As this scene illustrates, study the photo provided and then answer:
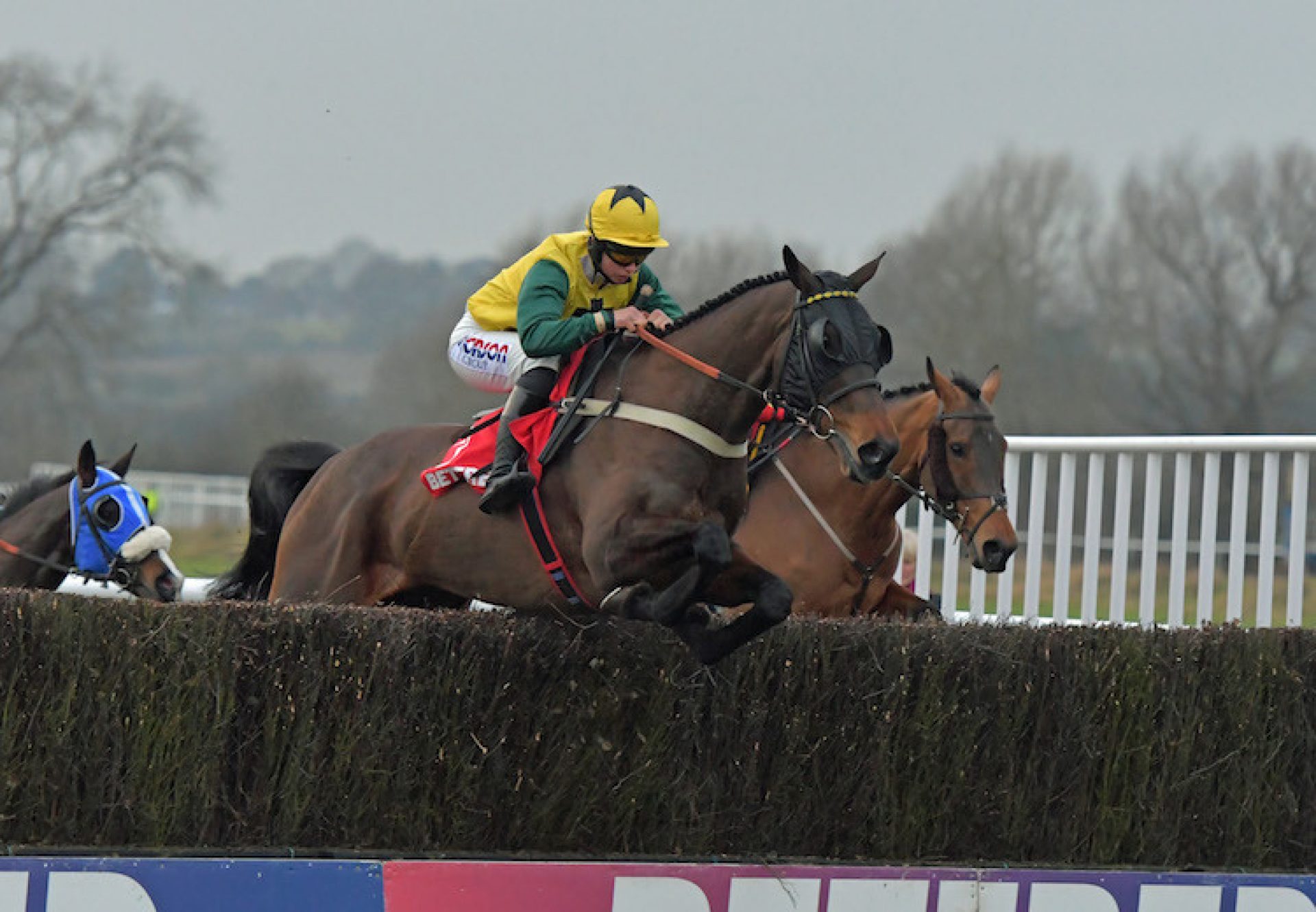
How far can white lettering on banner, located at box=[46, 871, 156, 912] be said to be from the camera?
4.03 m

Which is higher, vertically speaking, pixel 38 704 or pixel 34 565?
pixel 34 565

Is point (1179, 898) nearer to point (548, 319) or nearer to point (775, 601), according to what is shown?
point (775, 601)

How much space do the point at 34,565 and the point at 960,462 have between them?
3814mm

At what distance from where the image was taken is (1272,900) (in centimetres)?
466

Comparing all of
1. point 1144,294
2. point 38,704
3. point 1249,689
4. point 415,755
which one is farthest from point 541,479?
point 1144,294

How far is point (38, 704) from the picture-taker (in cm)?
420

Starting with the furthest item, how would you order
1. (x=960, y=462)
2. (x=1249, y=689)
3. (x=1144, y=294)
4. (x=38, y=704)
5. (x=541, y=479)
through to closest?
(x=1144, y=294), (x=960, y=462), (x=541, y=479), (x=1249, y=689), (x=38, y=704)

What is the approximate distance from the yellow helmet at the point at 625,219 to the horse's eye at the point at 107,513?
11.2 feet

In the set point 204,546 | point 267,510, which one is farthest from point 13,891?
point 204,546

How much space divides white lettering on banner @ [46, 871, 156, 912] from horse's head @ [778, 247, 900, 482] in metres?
1.93

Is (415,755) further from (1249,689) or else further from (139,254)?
(139,254)

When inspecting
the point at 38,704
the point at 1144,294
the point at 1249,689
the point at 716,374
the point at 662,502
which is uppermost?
the point at 1144,294

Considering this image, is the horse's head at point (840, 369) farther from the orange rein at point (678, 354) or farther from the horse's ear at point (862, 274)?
the orange rein at point (678, 354)

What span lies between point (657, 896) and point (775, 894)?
0.97 ft
